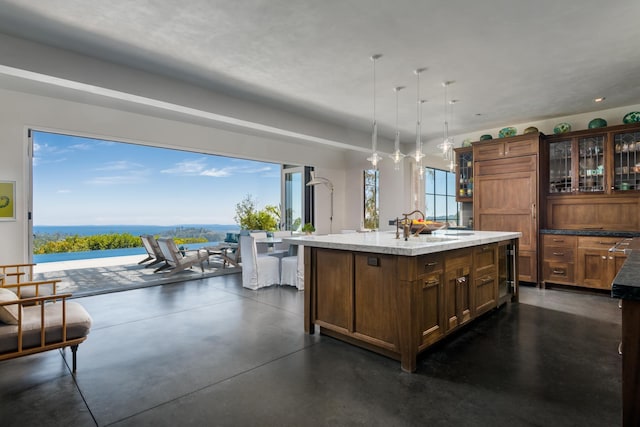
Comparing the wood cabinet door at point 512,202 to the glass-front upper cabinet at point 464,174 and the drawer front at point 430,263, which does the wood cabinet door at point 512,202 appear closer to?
the glass-front upper cabinet at point 464,174

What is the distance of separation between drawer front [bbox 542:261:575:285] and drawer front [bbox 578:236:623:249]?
13.8 inches

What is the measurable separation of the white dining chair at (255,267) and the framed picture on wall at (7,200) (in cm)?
312

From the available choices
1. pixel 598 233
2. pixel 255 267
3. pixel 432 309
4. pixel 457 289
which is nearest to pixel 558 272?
pixel 598 233

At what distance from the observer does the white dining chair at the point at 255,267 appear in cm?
508

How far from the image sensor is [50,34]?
3020 mm

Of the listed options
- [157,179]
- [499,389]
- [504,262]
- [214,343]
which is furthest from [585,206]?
[157,179]

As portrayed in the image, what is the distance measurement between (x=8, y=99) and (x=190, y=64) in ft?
9.63

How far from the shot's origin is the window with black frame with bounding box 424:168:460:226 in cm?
856

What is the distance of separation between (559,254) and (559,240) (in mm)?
213

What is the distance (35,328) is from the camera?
2.26 metres

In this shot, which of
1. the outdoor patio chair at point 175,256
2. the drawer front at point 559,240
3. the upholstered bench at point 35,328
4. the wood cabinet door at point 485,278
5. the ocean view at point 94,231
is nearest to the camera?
the upholstered bench at point 35,328

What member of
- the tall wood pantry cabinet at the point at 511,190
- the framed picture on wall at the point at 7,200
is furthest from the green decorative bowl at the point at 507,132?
the framed picture on wall at the point at 7,200

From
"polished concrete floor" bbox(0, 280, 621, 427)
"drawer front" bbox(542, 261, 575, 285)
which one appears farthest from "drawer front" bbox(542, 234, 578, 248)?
"polished concrete floor" bbox(0, 280, 621, 427)

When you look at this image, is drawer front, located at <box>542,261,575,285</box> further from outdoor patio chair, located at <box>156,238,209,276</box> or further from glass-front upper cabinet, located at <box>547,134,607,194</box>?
outdoor patio chair, located at <box>156,238,209,276</box>
